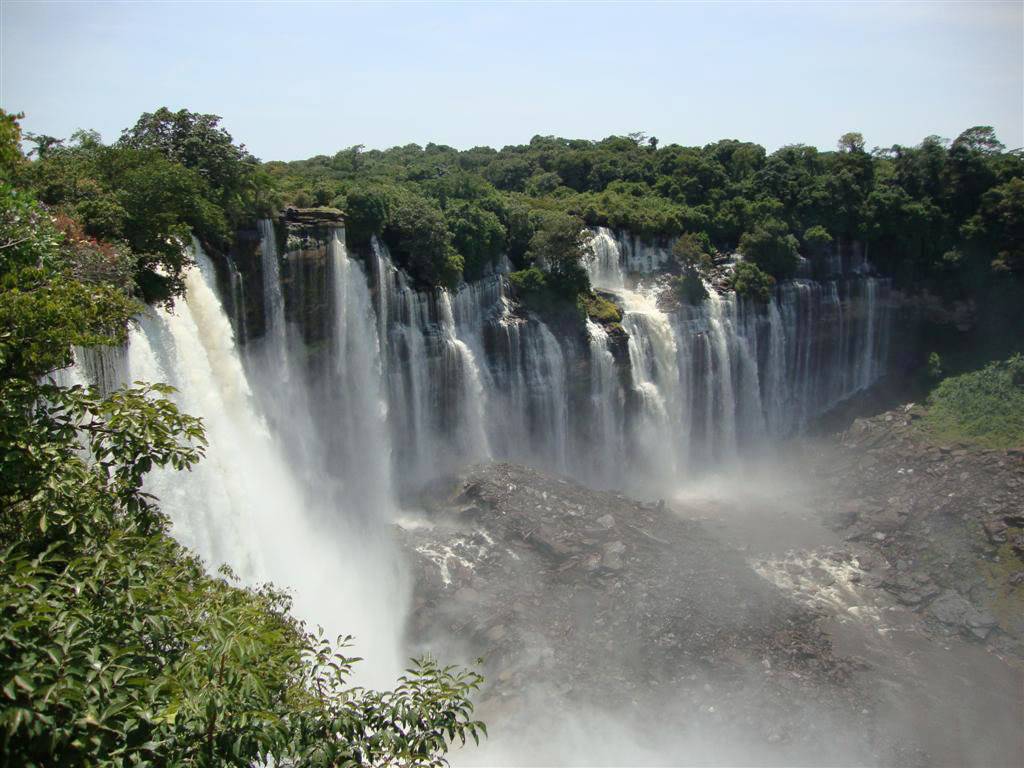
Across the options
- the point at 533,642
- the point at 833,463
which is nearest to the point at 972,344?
the point at 833,463

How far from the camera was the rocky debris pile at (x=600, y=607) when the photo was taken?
20.5 meters

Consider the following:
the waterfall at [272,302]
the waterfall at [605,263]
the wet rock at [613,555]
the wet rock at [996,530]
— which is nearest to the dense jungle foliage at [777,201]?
the waterfall at [605,263]

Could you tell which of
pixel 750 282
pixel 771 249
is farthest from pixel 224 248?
pixel 771 249

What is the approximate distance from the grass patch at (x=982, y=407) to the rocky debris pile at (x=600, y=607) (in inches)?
554

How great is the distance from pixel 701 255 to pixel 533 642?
2352 centimetres

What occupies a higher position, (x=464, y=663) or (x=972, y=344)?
(x=972, y=344)

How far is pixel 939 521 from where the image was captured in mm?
29141

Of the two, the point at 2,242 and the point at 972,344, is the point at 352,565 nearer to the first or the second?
the point at 2,242

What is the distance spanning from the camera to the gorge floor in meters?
19.1

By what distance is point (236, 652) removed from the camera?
624 cm

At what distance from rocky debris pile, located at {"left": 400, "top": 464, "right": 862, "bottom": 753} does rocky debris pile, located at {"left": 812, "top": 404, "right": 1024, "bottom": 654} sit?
17.3 feet

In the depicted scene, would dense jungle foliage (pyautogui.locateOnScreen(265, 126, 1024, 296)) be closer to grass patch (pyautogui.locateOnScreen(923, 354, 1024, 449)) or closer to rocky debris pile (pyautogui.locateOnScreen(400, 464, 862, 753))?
grass patch (pyautogui.locateOnScreen(923, 354, 1024, 449))

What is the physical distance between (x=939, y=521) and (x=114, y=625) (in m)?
29.9

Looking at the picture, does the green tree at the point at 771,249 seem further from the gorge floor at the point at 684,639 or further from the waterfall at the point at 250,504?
the waterfall at the point at 250,504
